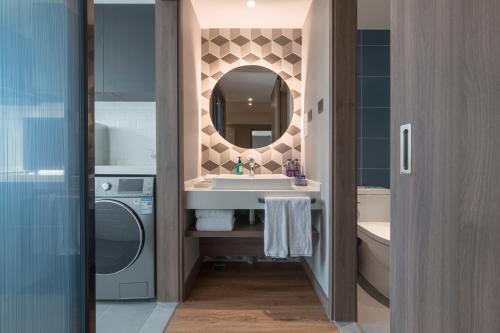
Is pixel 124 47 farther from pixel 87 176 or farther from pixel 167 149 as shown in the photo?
pixel 87 176

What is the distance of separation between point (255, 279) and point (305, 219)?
0.87m

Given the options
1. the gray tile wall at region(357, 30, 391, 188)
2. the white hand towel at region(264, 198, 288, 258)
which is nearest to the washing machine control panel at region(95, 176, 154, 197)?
the white hand towel at region(264, 198, 288, 258)

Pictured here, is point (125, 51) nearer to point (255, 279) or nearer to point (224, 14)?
point (224, 14)

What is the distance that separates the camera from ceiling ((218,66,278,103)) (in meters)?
3.00

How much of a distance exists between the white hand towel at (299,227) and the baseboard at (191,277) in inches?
32.4

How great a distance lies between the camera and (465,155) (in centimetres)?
62

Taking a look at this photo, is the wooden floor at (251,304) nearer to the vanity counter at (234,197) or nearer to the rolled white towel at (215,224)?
the rolled white towel at (215,224)

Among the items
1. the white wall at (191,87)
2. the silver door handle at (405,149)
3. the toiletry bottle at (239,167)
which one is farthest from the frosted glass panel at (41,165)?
the toiletry bottle at (239,167)

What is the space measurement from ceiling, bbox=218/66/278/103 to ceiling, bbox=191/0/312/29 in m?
0.42

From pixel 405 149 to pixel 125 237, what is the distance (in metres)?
1.89

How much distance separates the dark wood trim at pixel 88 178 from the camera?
952mm

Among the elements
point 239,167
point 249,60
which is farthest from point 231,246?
point 249,60

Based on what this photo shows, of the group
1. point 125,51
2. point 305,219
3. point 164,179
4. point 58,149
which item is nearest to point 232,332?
point 305,219

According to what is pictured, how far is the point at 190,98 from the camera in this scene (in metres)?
2.51
